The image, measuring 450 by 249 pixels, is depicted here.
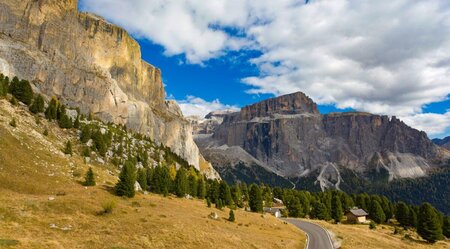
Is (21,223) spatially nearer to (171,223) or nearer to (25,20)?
(171,223)

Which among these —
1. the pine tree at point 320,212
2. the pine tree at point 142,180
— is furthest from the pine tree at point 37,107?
the pine tree at point 320,212

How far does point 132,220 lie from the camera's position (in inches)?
1892

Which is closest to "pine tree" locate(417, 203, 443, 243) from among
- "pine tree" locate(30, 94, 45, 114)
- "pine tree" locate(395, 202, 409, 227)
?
"pine tree" locate(395, 202, 409, 227)

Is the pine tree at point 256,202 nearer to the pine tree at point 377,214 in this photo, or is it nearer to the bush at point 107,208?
the pine tree at point 377,214

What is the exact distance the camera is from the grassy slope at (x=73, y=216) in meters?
37.4

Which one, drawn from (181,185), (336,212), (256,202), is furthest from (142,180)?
(336,212)

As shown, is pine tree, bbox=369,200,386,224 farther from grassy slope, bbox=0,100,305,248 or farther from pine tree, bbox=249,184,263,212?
grassy slope, bbox=0,100,305,248

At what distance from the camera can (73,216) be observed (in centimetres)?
4534

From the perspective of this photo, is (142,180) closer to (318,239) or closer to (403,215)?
(318,239)

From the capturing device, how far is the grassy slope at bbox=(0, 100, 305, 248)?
3744 cm

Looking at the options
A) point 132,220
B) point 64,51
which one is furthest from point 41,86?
point 132,220

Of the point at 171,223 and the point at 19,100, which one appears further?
the point at 19,100

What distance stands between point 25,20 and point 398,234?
180m

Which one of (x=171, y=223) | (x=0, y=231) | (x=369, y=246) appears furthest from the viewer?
(x=369, y=246)
